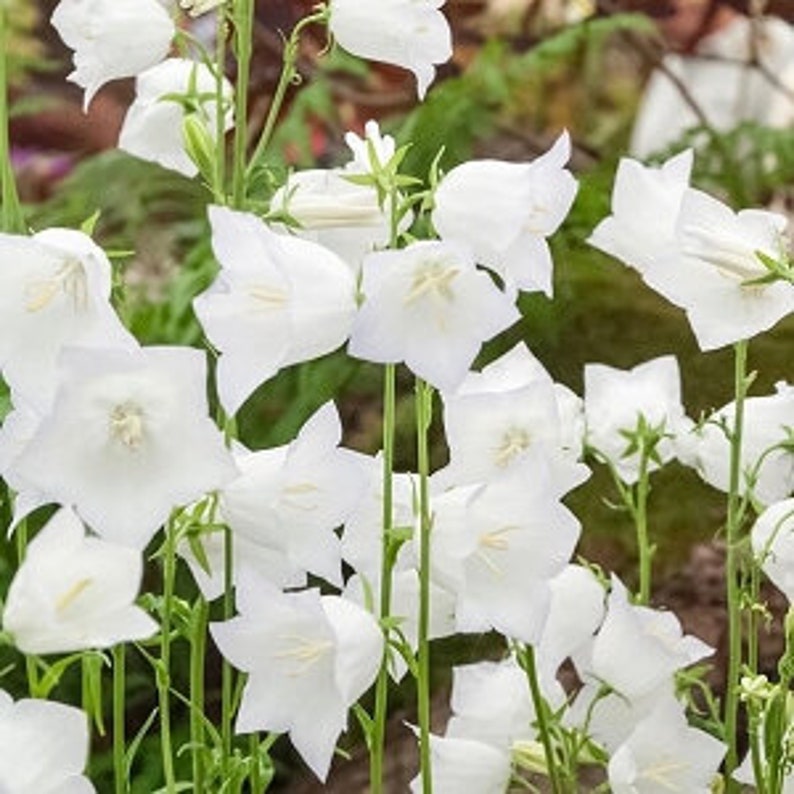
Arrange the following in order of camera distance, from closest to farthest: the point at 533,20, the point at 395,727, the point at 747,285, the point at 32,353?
the point at 32,353 < the point at 747,285 < the point at 395,727 < the point at 533,20

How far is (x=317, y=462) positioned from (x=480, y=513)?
0.08m

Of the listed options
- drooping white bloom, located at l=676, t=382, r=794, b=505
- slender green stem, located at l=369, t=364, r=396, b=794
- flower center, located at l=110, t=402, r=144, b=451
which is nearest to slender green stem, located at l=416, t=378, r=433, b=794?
slender green stem, located at l=369, t=364, r=396, b=794

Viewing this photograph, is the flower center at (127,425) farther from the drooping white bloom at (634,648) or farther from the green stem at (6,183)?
the drooping white bloom at (634,648)

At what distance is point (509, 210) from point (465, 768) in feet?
1.03

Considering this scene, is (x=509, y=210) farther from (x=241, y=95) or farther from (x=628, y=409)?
(x=628, y=409)

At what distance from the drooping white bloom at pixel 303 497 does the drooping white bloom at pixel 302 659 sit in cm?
2

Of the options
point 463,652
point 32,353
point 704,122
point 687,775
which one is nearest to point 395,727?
point 463,652

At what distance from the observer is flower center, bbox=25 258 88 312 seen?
85 centimetres

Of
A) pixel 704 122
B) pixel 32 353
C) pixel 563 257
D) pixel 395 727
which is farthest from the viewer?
pixel 704 122

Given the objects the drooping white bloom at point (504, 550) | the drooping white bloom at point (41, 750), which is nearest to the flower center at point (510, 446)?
the drooping white bloom at point (504, 550)

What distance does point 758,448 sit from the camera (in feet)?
3.74

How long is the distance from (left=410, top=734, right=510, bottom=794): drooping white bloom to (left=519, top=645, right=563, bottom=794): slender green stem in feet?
0.18

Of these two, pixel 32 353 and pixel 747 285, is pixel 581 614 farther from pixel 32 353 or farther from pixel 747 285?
pixel 32 353

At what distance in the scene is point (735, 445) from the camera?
3.47ft
